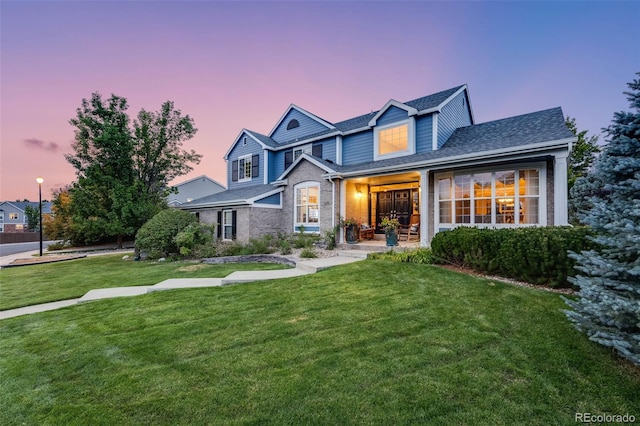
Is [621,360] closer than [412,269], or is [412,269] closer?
[621,360]

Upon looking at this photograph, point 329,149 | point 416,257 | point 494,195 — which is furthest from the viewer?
point 329,149

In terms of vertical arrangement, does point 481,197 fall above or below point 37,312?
above

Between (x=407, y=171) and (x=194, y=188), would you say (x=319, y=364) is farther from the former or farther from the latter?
(x=194, y=188)

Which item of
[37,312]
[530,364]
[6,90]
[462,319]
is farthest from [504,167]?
[6,90]

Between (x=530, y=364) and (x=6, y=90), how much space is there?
21.6 m

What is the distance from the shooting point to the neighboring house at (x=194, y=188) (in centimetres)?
2645

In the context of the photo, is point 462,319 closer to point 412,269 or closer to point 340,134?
point 412,269

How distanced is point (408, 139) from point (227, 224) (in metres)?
10.5

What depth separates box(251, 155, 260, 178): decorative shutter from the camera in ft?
58.5

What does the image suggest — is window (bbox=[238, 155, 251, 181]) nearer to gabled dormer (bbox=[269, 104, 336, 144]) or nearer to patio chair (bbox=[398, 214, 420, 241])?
gabled dormer (bbox=[269, 104, 336, 144])

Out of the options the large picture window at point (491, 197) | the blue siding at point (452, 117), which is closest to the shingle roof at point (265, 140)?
the blue siding at point (452, 117)

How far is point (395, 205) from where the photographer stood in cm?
1335

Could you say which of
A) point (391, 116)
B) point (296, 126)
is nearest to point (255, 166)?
point (296, 126)

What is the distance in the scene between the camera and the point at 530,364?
274cm
